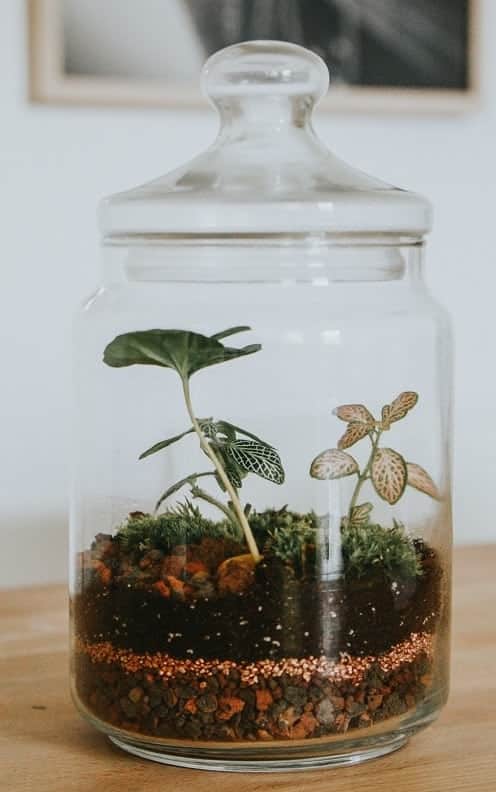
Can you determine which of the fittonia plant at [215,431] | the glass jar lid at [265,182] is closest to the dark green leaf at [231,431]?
the fittonia plant at [215,431]

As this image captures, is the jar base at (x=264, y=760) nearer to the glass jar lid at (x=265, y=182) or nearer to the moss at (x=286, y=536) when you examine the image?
the moss at (x=286, y=536)

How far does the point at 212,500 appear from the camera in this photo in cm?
61

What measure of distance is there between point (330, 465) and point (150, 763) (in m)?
0.19

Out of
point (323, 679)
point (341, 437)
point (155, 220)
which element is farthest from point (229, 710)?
point (155, 220)

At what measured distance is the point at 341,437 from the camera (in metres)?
0.62

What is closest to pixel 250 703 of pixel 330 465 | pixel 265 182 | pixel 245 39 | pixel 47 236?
pixel 330 465

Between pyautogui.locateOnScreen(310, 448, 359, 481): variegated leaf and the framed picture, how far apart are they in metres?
0.99

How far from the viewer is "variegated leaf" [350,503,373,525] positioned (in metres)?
0.63

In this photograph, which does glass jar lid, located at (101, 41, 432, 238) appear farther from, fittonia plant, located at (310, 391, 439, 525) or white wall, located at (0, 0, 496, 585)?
white wall, located at (0, 0, 496, 585)

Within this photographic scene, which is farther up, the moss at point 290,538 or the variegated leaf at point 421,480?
the variegated leaf at point 421,480

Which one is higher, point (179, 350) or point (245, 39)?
point (245, 39)

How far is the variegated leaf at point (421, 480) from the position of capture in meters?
0.65

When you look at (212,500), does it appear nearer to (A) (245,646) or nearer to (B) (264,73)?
(A) (245,646)

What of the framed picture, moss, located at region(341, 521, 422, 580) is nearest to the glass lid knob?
moss, located at region(341, 521, 422, 580)
